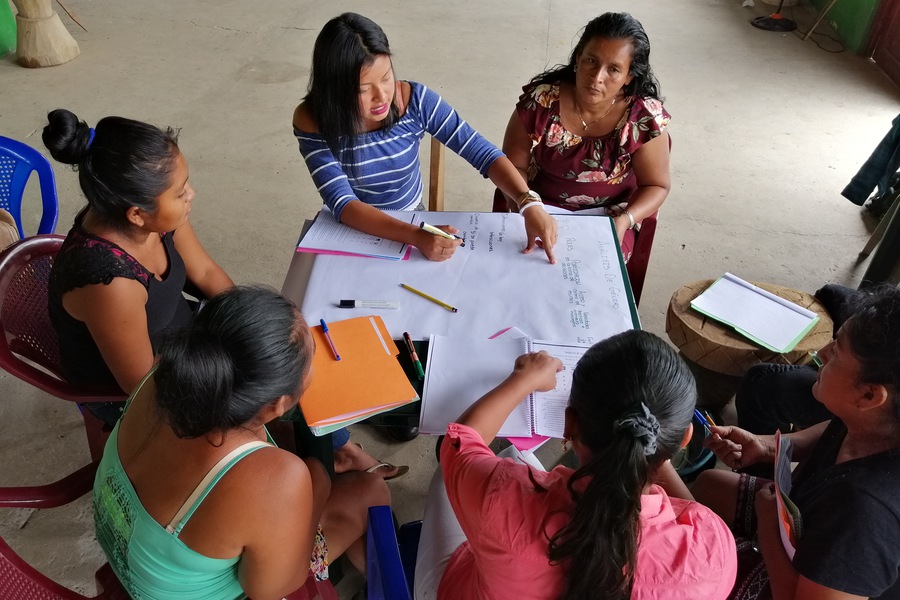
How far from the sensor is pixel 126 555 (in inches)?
40.8

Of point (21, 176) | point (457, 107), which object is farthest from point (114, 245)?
point (457, 107)

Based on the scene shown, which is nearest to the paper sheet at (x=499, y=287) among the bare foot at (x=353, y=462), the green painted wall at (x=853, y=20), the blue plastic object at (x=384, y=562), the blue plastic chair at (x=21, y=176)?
the blue plastic object at (x=384, y=562)

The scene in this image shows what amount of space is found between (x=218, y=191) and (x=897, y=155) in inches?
122

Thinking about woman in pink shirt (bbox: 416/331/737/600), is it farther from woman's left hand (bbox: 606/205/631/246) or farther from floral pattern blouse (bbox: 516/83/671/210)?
floral pattern blouse (bbox: 516/83/671/210)

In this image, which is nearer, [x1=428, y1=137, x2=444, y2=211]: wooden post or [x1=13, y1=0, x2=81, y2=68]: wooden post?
[x1=428, y1=137, x2=444, y2=211]: wooden post

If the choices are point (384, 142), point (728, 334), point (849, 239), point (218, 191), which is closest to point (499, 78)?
point (218, 191)

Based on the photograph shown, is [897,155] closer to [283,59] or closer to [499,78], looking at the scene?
[499,78]

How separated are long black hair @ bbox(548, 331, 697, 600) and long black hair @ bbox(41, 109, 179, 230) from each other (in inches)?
38.0

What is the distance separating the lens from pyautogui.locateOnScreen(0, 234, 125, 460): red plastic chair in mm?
1441

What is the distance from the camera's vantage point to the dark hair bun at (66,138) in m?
1.27

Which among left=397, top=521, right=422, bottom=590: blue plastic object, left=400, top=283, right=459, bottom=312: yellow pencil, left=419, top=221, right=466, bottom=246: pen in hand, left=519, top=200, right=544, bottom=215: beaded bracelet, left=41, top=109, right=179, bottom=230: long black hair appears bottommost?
left=397, top=521, right=422, bottom=590: blue plastic object

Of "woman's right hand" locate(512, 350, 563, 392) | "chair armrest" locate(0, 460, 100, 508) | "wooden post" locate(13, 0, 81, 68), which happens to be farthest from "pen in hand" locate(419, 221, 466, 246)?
"wooden post" locate(13, 0, 81, 68)

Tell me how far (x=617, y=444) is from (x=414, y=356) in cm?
54

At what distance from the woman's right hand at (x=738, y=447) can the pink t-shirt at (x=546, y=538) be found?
0.57 m
